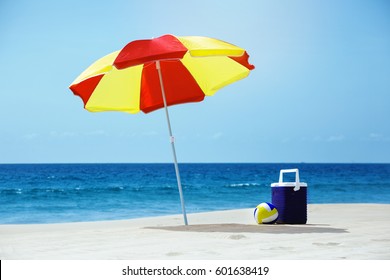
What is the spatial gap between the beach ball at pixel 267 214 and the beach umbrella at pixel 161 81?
2.48ft

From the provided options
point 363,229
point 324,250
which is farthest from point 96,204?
point 324,250

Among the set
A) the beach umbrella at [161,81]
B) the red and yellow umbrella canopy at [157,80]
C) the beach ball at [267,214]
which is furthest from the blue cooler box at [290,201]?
the red and yellow umbrella canopy at [157,80]

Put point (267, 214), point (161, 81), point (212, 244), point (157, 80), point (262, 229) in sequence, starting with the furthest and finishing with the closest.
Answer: point (157, 80) < point (267, 214) < point (161, 81) < point (262, 229) < point (212, 244)

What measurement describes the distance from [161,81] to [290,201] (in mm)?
1759

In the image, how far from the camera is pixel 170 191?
24.8 m

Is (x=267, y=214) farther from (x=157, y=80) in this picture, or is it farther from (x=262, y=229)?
(x=157, y=80)

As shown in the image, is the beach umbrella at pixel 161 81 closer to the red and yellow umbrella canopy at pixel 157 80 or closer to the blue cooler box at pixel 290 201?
the red and yellow umbrella canopy at pixel 157 80

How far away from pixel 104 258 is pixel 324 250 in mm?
1479

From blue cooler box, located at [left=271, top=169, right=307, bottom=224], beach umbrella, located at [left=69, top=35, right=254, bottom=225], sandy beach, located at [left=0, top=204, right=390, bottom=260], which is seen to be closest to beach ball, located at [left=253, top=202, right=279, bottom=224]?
blue cooler box, located at [left=271, top=169, right=307, bottom=224]

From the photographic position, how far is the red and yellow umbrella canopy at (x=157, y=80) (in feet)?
18.8

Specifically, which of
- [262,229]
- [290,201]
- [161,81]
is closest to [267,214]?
[290,201]

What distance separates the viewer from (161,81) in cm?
603

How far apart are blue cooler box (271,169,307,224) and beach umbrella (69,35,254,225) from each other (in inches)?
37.8
